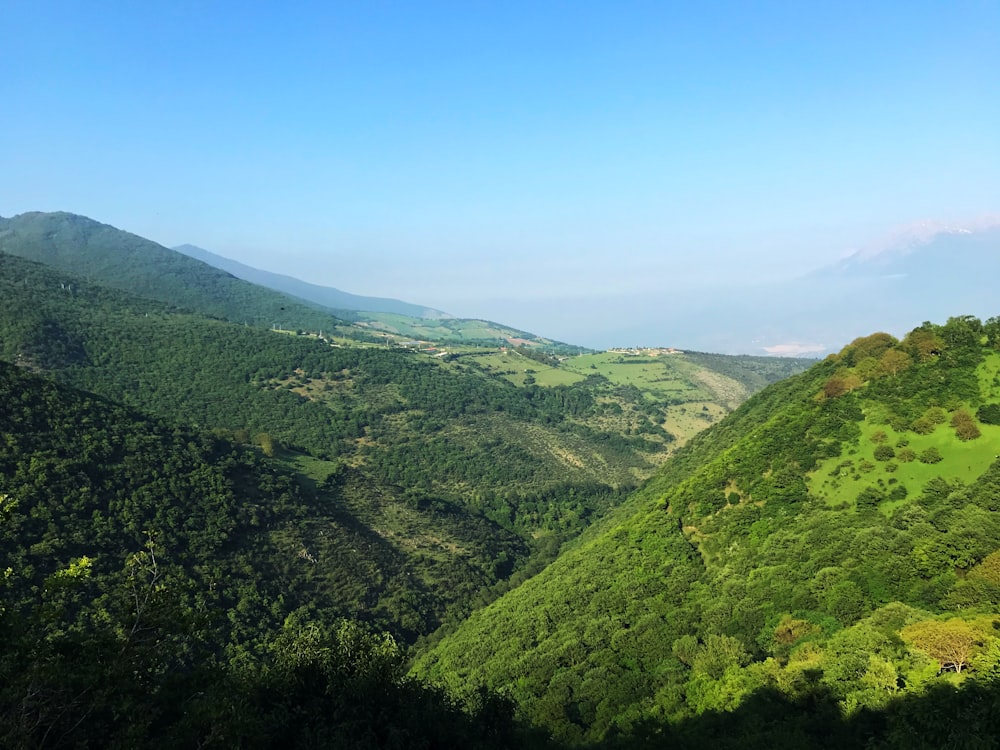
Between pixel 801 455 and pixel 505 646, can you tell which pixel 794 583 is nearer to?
pixel 801 455

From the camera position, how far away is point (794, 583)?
34.8 m

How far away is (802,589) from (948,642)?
476 inches

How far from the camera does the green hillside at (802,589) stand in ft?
74.5

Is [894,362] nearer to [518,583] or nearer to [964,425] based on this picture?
[964,425]

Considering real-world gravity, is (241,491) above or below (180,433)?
below

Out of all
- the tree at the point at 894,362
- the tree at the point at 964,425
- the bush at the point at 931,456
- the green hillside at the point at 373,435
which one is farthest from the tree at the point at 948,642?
the green hillside at the point at 373,435

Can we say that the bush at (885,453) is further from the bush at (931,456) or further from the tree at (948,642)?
the tree at (948,642)

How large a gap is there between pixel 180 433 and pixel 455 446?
7268 centimetres

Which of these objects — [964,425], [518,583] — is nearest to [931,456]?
[964,425]

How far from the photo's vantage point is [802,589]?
33562 millimetres

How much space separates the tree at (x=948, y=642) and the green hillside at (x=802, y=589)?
63 millimetres

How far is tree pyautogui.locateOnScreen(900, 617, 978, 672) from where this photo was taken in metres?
21.4

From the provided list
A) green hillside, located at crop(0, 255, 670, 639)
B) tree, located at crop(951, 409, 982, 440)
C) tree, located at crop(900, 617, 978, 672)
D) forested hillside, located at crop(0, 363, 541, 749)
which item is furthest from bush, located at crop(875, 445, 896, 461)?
green hillside, located at crop(0, 255, 670, 639)

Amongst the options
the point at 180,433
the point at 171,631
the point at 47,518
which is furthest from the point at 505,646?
the point at 180,433
